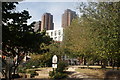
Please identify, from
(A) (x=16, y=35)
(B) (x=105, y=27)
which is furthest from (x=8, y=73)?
(B) (x=105, y=27)

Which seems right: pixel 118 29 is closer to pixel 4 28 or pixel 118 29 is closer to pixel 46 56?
pixel 4 28

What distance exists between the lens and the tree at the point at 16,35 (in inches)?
302

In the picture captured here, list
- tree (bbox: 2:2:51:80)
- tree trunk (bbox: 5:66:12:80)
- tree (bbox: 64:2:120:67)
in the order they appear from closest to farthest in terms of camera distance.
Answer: tree (bbox: 2:2:51:80)
tree trunk (bbox: 5:66:12:80)
tree (bbox: 64:2:120:67)

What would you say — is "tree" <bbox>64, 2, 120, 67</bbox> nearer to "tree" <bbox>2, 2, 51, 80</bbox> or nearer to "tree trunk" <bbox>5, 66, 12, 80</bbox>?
"tree" <bbox>2, 2, 51, 80</bbox>

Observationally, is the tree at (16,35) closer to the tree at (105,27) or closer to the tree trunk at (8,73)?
the tree trunk at (8,73)

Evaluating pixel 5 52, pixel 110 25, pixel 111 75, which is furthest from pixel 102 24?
pixel 5 52

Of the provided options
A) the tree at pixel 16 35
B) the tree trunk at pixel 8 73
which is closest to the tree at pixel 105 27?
the tree at pixel 16 35

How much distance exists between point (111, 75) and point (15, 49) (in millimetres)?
4273

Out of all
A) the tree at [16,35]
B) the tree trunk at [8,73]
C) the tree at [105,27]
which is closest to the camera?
the tree at [16,35]

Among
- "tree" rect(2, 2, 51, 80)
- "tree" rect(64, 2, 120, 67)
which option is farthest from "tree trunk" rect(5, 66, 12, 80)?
"tree" rect(64, 2, 120, 67)

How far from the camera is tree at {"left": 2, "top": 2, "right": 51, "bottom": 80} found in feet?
25.2

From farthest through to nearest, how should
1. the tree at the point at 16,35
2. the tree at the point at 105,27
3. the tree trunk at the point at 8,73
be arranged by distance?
the tree at the point at 105,27
the tree trunk at the point at 8,73
the tree at the point at 16,35

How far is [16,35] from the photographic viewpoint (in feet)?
26.3

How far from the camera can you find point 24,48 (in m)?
8.68
